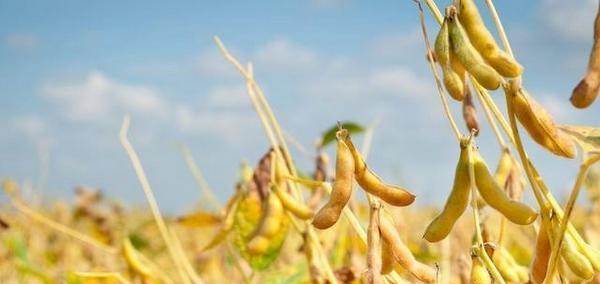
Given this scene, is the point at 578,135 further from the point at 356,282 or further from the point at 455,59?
the point at 356,282

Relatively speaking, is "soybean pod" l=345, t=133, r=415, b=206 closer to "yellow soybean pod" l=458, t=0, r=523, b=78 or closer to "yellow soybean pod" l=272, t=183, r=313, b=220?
"yellow soybean pod" l=458, t=0, r=523, b=78

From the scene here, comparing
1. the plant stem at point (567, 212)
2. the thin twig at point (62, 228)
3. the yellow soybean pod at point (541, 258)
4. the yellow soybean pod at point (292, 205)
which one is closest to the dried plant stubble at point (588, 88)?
the plant stem at point (567, 212)

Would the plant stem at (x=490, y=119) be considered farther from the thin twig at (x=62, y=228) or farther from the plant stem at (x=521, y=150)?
the thin twig at (x=62, y=228)

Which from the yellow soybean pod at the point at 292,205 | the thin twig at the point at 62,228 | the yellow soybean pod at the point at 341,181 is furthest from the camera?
the thin twig at the point at 62,228

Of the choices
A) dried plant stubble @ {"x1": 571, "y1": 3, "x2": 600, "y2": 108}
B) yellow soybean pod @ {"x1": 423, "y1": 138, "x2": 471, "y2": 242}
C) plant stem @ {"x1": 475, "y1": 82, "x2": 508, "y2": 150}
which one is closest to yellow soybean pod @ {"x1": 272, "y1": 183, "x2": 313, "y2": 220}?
plant stem @ {"x1": 475, "y1": 82, "x2": 508, "y2": 150}

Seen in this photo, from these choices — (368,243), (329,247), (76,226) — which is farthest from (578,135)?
(76,226)

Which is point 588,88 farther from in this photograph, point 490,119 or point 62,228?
point 62,228

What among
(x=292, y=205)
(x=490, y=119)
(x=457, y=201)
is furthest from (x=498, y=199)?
(x=292, y=205)
